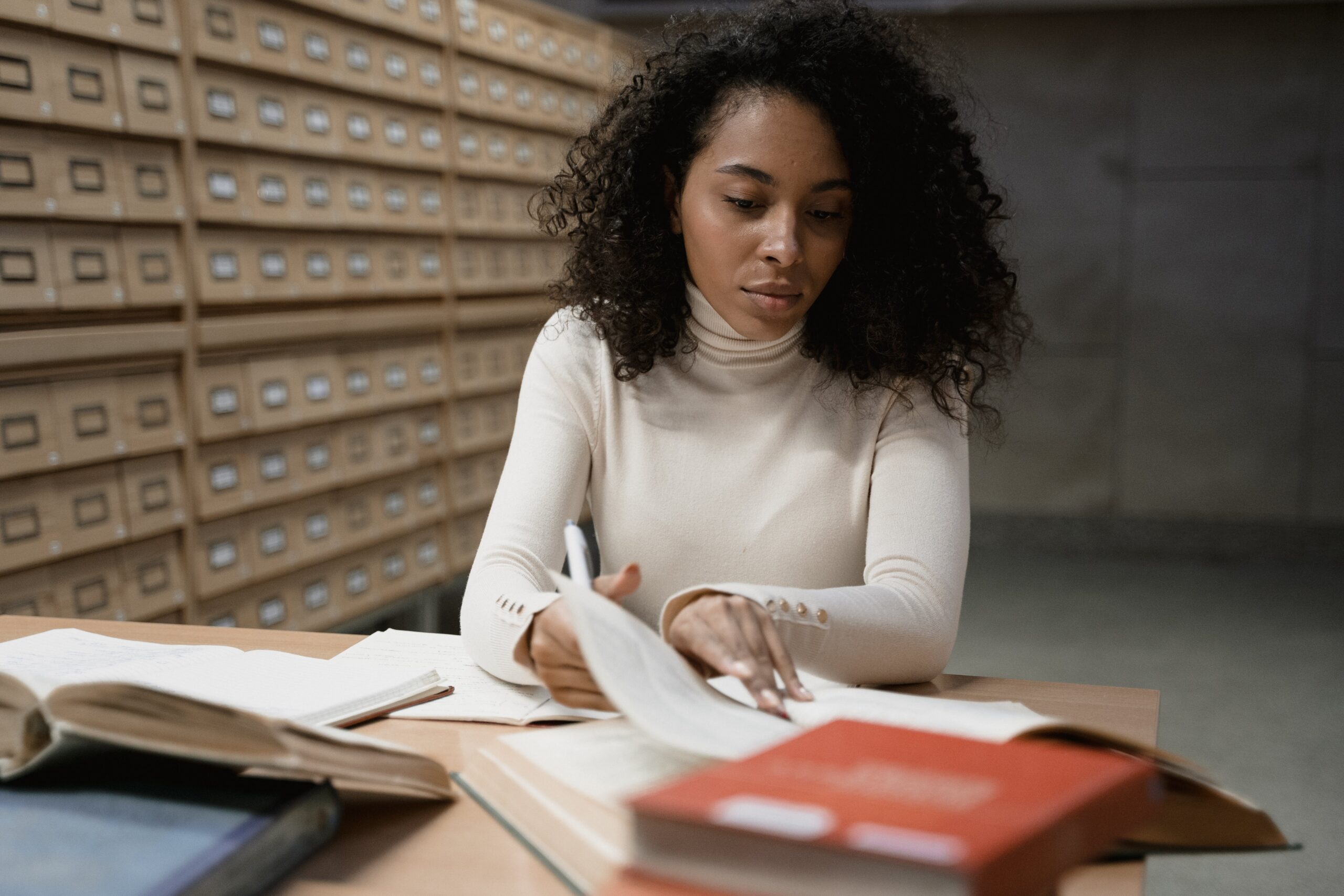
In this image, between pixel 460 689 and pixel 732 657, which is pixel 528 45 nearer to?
pixel 460 689

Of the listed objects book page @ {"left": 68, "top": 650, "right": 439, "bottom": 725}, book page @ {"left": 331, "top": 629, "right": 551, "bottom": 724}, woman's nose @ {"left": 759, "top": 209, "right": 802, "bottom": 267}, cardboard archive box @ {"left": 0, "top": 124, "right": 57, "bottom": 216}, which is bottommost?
book page @ {"left": 331, "top": 629, "right": 551, "bottom": 724}

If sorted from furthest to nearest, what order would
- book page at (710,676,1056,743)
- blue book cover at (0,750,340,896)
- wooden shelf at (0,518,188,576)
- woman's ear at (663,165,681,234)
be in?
wooden shelf at (0,518,188,576), woman's ear at (663,165,681,234), book page at (710,676,1056,743), blue book cover at (0,750,340,896)

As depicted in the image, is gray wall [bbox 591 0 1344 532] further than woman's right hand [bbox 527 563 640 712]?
Yes

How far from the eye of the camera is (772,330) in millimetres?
1439

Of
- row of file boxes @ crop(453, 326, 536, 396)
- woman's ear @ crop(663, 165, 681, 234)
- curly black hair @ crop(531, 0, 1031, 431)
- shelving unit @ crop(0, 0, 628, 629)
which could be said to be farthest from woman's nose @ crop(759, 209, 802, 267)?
row of file boxes @ crop(453, 326, 536, 396)

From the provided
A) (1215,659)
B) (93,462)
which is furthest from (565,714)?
(1215,659)

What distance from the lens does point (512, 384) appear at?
4.41 meters

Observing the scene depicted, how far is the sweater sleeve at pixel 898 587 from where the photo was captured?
108 cm

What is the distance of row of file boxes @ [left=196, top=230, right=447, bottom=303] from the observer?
9.68 ft

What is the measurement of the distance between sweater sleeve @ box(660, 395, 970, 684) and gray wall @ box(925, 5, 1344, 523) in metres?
3.83

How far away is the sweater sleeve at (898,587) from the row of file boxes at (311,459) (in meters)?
2.03

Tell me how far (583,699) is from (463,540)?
315 centimetres

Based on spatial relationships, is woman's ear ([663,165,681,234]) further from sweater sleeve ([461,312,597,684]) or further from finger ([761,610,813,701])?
finger ([761,610,813,701])

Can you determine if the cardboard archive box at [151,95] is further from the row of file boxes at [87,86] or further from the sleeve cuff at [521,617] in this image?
the sleeve cuff at [521,617]
